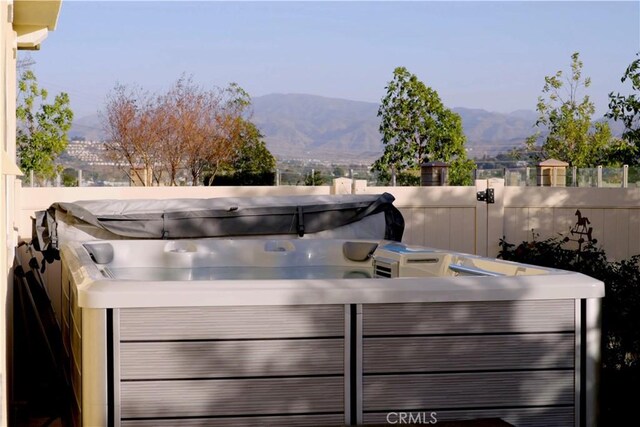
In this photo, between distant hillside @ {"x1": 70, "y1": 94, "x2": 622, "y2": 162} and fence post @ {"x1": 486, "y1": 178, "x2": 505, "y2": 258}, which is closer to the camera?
fence post @ {"x1": 486, "y1": 178, "x2": 505, "y2": 258}

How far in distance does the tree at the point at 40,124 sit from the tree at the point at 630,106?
11.0 metres

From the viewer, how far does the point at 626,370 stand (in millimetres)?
3990

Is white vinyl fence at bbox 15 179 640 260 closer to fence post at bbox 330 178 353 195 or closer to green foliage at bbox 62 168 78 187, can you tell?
fence post at bbox 330 178 353 195

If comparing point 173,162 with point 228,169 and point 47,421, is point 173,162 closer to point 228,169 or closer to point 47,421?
point 228,169

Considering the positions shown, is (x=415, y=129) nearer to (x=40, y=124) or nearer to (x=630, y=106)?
(x=40, y=124)

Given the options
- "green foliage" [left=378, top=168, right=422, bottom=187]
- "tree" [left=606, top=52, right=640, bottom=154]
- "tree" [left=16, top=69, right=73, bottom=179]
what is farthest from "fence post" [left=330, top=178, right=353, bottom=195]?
"tree" [left=16, top=69, right=73, bottom=179]

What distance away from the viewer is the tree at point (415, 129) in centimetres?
1703

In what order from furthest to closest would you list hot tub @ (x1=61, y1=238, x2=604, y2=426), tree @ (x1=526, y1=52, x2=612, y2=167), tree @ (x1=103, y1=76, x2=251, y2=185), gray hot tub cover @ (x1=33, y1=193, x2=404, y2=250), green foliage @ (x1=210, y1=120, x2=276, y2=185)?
tree @ (x1=526, y1=52, x2=612, y2=167)
tree @ (x1=103, y1=76, x2=251, y2=185)
green foliage @ (x1=210, y1=120, x2=276, y2=185)
gray hot tub cover @ (x1=33, y1=193, x2=404, y2=250)
hot tub @ (x1=61, y1=238, x2=604, y2=426)

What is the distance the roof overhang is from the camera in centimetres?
470

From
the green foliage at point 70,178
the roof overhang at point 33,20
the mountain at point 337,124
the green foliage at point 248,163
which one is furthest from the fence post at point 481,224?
the mountain at point 337,124

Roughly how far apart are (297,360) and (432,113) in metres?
14.3

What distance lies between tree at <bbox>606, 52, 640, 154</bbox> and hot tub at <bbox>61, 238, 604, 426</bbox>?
4.28 m

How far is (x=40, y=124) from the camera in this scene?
53.3 feet

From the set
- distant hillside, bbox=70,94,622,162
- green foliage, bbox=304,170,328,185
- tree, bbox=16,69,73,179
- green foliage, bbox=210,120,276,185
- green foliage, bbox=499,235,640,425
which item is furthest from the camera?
distant hillside, bbox=70,94,622,162
